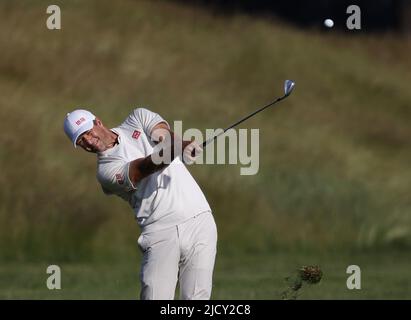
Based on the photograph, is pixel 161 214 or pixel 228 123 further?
pixel 228 123

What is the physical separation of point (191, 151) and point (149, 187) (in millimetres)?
595

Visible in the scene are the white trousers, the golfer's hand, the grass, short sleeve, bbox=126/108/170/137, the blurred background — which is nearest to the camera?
the golfer's hand

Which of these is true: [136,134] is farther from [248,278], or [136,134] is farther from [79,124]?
[248,278]

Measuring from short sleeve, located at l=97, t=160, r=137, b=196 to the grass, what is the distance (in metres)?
5.75

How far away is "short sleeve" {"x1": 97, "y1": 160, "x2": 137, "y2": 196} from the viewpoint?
11.5 m

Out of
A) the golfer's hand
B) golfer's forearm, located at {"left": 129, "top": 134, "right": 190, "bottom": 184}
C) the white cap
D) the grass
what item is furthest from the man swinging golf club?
the grass

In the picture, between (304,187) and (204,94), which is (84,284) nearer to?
(304,187)

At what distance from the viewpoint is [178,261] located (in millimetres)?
11656

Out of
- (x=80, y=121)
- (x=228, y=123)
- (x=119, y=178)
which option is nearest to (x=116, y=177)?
(x=119, y=178)

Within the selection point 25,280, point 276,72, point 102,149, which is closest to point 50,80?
point 276,72

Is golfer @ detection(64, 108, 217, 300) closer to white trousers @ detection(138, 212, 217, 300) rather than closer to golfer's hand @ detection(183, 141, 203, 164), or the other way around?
white trousers @ detection(138, 212, 217, 300)

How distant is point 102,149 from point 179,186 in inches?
24.7
